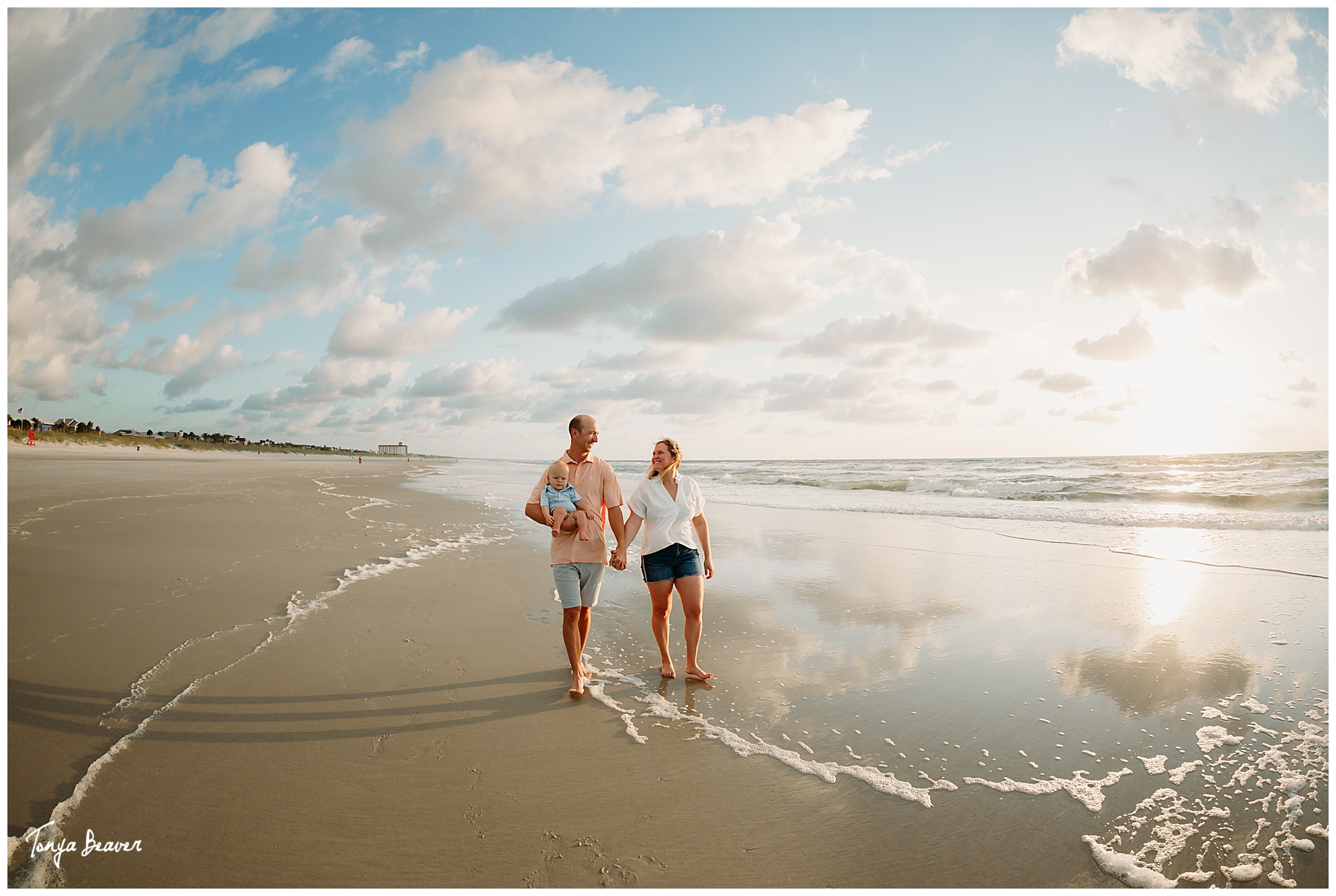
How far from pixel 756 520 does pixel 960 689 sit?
1128 centimetres

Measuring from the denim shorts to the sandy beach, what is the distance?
0.92m

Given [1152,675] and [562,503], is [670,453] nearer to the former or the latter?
[562,503]

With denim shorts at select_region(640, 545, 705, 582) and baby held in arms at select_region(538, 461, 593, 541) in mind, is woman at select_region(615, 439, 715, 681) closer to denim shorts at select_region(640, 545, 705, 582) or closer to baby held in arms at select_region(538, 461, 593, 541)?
denim shorts at select_region(640, 545, 705, 582)

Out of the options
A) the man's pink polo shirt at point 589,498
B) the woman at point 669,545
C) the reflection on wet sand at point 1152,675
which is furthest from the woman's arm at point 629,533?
the reflection on wet sand at point 1152,675

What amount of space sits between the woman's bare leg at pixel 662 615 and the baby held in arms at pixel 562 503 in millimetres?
832

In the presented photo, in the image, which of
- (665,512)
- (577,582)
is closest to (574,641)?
(577,582)

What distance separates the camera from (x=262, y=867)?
8.72 feet

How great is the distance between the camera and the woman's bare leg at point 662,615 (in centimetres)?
495

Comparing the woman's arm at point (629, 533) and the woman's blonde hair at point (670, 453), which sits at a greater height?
the woman's blonde hair at point (670, 453)

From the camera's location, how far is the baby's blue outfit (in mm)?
4613

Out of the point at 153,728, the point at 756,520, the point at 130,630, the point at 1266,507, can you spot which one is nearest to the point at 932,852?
the point at 153,728

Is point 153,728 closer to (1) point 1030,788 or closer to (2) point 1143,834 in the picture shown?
(1) point 1030,788

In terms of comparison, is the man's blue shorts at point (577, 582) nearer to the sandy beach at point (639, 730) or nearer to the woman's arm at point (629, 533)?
the woman's arm at point (629, 533)
